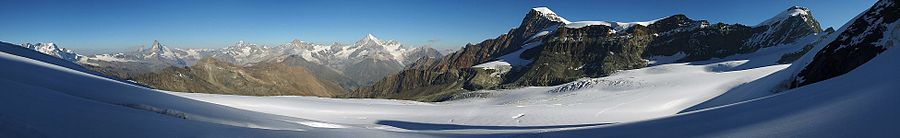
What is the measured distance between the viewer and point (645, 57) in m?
193

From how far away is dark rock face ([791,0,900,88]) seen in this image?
1297 inches

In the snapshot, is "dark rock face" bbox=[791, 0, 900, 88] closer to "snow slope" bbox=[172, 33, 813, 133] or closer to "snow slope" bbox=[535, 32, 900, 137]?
"snow slope" bbox=[172, 33, 813, 133]

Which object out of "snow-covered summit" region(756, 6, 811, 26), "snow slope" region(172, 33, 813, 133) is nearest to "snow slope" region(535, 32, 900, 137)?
"snow slope" region(172, 33, 813, 133)

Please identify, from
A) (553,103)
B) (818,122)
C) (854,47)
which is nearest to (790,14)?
(553,103)

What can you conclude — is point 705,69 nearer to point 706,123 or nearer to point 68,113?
point 706,123

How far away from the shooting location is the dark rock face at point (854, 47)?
32.9 meters

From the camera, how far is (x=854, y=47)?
3488 centimetres

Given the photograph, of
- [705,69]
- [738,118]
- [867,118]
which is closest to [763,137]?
[867,118]

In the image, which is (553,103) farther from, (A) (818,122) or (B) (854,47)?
(A) (818,122)

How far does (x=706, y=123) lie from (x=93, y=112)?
14.5 metres

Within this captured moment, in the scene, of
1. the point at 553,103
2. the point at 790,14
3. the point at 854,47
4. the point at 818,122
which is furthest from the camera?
the point at 790,14

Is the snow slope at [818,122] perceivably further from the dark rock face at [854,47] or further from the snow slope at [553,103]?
the dark rock face at [854,47]

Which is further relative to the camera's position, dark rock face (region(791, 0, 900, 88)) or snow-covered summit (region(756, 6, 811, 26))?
snow-covered summit (region(756, 6, 811, 26))

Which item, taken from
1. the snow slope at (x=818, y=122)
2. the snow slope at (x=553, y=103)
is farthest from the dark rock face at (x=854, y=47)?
the snow slope at (x=818, y=122)
